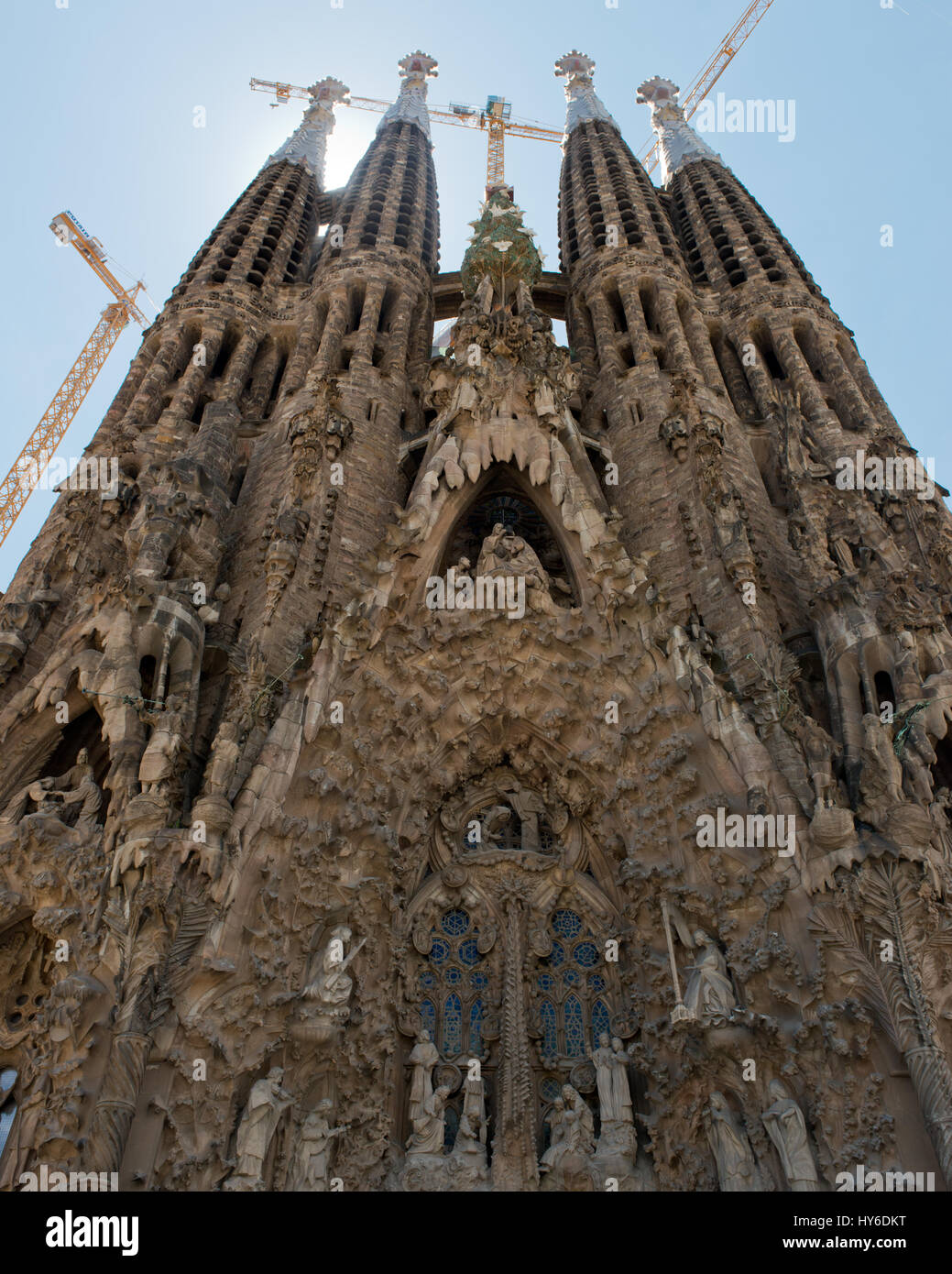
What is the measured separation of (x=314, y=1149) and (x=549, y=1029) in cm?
286

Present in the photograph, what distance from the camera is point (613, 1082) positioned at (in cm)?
992

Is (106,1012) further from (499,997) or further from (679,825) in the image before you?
(679,825)

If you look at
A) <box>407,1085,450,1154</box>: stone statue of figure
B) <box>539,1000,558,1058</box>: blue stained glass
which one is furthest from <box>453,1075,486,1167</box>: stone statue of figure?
<box>539,1000,558,1058</box>: blue stained glass

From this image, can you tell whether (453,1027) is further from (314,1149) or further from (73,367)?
(73,367)

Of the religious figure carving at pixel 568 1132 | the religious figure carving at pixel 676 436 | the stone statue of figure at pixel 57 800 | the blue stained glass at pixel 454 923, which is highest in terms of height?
the religious figure carving at pixel 676 436

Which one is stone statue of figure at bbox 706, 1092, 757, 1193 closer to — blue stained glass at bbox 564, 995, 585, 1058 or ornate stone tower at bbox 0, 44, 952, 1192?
ornate stone tower at bbox 0, 44, 952, 1192

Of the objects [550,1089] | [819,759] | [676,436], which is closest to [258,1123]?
[550,1089]

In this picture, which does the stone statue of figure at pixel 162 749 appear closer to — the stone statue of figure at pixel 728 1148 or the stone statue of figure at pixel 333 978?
the stone statue of figure at pixel 333 978

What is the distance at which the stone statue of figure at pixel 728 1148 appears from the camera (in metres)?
8.61

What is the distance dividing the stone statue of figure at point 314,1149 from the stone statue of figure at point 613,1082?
247 centimetres

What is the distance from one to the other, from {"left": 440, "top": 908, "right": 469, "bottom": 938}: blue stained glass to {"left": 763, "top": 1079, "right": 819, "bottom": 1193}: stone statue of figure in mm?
3819

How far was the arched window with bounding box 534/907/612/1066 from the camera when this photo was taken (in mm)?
10656

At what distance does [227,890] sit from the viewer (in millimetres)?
9141

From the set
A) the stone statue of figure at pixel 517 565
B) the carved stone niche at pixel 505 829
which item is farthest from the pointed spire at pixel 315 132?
the carved stone niche at pixel 505 829
